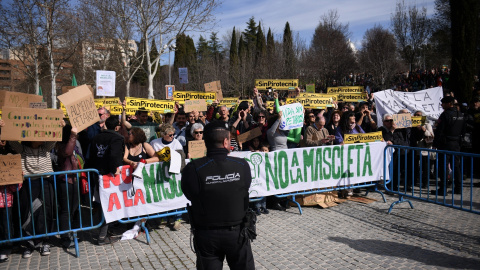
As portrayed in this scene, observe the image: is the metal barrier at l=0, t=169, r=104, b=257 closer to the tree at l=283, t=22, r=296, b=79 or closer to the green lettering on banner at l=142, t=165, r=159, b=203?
the green lettering on banner at l=142, t=165, r=159, b=203

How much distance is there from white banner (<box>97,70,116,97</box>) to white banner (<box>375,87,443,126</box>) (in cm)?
741

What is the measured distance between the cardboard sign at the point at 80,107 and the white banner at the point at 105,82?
173 inches

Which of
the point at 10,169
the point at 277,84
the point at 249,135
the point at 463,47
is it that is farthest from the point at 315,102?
the point at 463,47

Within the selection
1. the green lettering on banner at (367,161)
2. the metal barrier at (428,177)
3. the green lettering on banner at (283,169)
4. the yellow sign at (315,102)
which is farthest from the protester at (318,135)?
the yellow sign at (315,102)

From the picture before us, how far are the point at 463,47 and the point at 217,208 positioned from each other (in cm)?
1867

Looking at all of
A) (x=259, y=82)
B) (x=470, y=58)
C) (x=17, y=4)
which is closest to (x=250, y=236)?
(x=259, y=82)

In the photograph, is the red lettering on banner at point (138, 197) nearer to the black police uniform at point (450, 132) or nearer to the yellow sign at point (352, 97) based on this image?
the black police uniform at point (450, 132)

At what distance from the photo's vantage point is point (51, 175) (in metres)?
5.73

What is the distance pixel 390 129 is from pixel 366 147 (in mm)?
1286

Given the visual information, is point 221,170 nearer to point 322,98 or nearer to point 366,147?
point 366,147

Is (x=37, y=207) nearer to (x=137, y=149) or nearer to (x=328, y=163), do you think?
(x=137, y=149)

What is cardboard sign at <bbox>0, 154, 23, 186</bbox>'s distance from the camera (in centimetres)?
512

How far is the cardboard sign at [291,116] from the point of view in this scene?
24.7 ft

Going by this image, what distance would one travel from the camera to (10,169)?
5.16m
